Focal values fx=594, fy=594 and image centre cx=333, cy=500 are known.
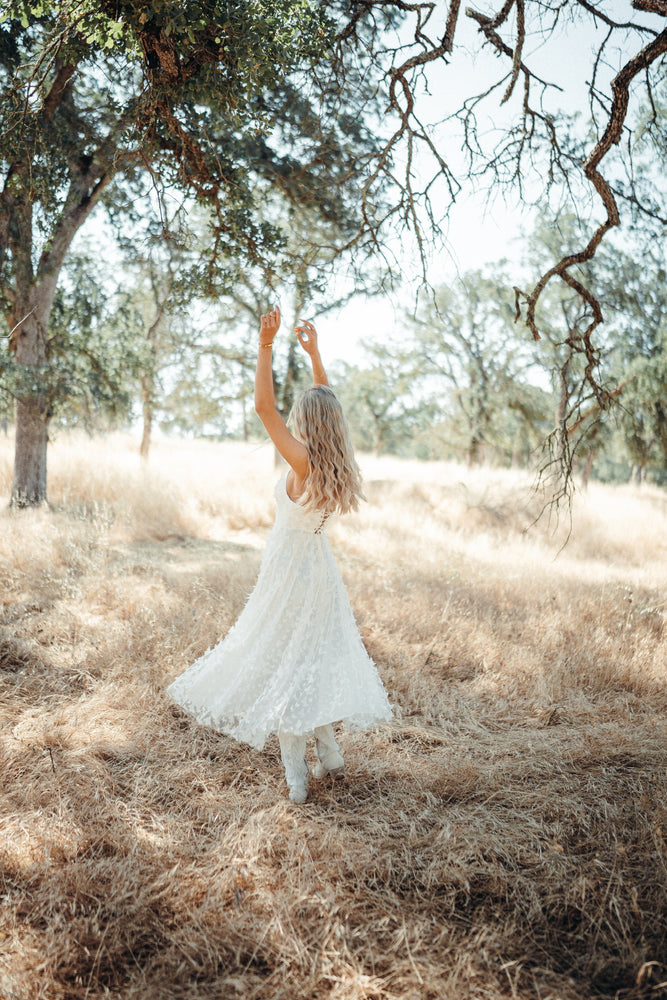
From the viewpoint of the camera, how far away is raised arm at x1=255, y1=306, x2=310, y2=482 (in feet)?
8.72

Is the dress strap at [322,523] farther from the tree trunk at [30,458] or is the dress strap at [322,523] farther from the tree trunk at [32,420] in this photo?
the tree trunk at [30,458]

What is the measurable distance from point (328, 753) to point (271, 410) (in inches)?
71.2

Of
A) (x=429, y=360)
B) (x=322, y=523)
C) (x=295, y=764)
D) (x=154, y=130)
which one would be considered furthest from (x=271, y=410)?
(x=429, y=360)

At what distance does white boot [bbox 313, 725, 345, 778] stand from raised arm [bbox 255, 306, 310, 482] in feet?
4.41

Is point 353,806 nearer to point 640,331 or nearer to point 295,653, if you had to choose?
point 295,653

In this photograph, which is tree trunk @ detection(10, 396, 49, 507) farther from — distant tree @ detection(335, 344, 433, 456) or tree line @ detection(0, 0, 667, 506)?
distant tree @ detection(335, 344, 433, 456)

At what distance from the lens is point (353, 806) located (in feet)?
9.77

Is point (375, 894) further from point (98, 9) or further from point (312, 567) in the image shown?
point (98, 9)

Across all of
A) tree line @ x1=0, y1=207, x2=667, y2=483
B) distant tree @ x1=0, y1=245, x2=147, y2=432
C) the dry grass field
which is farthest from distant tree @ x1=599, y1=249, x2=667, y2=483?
distant tree @ x1=0, y1=245, x2=147, y2=432

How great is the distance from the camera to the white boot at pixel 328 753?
3.11 metres

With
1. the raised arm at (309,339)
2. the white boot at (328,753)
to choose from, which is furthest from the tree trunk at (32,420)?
the white boot at (328,753)

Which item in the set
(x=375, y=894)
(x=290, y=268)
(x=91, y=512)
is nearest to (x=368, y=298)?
(x=290, y=268)

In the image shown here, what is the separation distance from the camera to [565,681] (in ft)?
14.7

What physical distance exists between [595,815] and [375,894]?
1228mm
